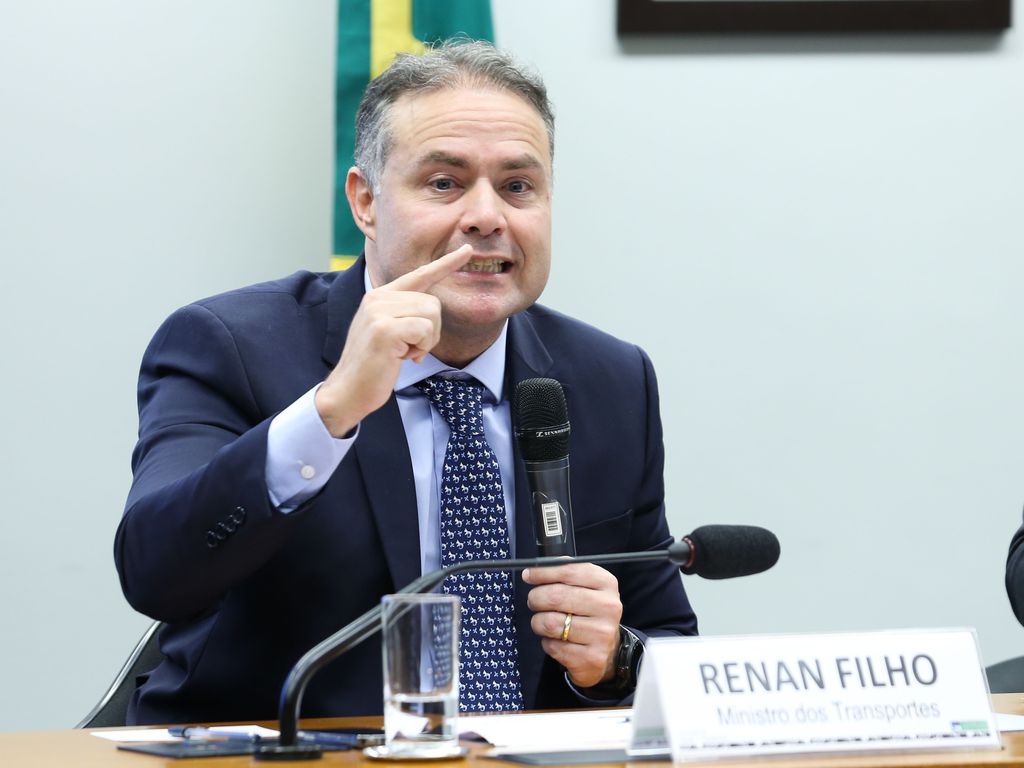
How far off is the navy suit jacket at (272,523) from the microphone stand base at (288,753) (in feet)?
1.54

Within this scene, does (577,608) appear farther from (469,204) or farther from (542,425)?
(469,204)

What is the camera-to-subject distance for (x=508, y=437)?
218 cm

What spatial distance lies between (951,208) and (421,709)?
2565mm

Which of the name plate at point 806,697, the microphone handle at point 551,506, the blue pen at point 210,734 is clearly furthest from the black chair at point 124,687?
the name plate at point 806,697

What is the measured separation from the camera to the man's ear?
92.2 inches

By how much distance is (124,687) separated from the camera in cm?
217

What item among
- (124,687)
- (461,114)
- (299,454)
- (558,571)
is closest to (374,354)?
(299,454)

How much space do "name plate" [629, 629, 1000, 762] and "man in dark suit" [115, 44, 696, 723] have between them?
1.71 ft

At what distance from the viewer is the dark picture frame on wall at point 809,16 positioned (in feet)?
10.6

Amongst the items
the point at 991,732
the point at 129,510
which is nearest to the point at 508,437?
the point at 129,510

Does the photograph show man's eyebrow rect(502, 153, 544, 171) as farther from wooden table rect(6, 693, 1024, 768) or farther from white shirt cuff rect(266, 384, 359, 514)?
wooden table rect(6, 693, 1024, 768)

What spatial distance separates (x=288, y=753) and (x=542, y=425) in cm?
66

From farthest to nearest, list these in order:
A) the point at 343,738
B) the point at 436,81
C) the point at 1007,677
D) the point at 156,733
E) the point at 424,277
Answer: the point at 1007,677 → the point at 436,81 → the point at 424,277 → the point at 156,733 → the point at 343,738

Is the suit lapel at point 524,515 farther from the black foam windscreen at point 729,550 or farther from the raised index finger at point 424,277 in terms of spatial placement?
the black foam windscreen at point 729,550
